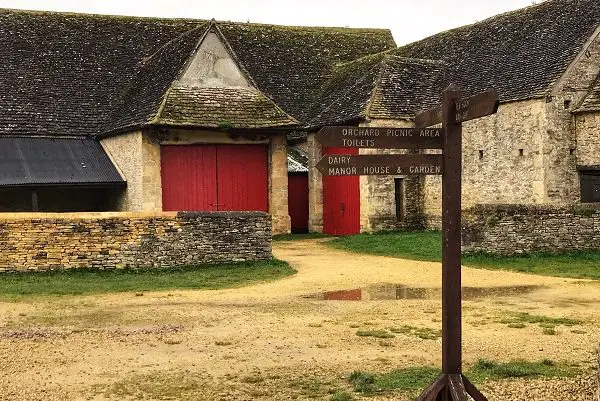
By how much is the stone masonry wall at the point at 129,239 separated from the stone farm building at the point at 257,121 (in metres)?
5.79

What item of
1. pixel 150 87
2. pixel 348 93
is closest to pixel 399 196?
pixel 348 93

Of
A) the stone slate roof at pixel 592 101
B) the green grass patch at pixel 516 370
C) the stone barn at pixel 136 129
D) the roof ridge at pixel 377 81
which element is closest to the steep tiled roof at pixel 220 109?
the stone barn at pixel 136 129

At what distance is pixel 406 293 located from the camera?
13742 millimetres

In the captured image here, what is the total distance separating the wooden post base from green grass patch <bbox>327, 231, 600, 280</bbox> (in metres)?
10.0

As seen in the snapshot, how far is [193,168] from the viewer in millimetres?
23891

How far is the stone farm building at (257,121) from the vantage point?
76.5 feet

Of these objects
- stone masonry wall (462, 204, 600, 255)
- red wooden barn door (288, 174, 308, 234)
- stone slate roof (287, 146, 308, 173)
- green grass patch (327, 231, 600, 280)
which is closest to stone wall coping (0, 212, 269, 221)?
green grass patch (327, 231, 600, 280)

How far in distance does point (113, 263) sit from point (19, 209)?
867cm

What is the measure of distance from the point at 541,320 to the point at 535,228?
8.08 m

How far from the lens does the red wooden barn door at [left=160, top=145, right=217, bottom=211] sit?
930 inches

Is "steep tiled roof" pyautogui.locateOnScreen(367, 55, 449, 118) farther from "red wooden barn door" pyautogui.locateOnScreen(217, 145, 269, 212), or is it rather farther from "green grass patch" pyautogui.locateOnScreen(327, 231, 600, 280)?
"green grass patch" pyautogui.locateOnScreen(327, 231, 600, 280)

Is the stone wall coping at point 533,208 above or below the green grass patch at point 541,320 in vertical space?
above

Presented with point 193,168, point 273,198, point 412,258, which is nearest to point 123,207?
point 193,168

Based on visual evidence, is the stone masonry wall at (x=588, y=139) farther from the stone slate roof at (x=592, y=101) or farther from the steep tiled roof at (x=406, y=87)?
the steep tiled roof at (x=406, y=87)
